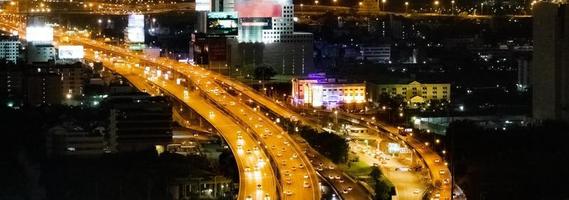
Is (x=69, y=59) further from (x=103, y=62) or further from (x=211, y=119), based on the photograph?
(x=211, y=119)

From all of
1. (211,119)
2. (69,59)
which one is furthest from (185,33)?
(211,119)

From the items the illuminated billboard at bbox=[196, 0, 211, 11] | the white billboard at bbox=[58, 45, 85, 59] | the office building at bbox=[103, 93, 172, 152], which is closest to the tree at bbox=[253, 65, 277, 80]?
the white billboard at bbox=[58, 45, 85, 59]

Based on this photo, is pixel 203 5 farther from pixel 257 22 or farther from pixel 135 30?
pixel 257 22

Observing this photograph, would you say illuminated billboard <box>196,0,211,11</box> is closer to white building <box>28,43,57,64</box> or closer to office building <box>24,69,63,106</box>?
white building <box>28,43,57,64</box>

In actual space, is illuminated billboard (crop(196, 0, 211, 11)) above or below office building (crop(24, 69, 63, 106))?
above

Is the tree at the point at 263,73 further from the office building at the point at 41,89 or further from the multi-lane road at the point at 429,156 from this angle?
the office building at the point at 41,89
